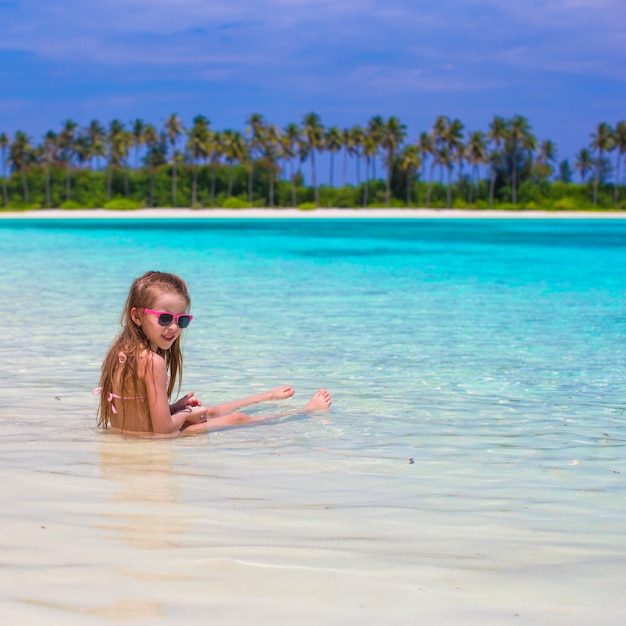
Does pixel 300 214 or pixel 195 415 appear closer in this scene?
pixel 195 415

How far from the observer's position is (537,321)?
39.5 ft

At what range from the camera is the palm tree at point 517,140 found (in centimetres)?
11231

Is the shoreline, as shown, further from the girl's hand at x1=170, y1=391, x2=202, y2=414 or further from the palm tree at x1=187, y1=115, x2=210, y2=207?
the girl's hand at x1=170, y1=391, x2=202, y2=414

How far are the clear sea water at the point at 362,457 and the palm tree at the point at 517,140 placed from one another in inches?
4110

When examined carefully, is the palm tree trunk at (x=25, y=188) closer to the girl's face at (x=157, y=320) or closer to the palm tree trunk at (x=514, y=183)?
the palm tree trunk at (x=514, y=183)

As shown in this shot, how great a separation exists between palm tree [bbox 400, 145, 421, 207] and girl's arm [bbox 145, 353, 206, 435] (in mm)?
105749

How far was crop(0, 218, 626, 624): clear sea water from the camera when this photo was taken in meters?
3.17

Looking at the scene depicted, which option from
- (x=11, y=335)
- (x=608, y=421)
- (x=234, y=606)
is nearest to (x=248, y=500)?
(x=234, y=606)

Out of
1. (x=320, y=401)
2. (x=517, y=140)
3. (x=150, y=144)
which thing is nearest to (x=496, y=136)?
(x=517, y=140)

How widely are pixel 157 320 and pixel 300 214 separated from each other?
95.1m

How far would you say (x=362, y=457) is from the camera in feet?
16.2

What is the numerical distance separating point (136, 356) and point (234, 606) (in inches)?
98.9

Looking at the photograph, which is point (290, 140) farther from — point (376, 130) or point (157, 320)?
point (157, 320)

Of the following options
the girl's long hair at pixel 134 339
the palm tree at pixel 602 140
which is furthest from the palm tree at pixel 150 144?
the girl's long hair at pixel 134 339
